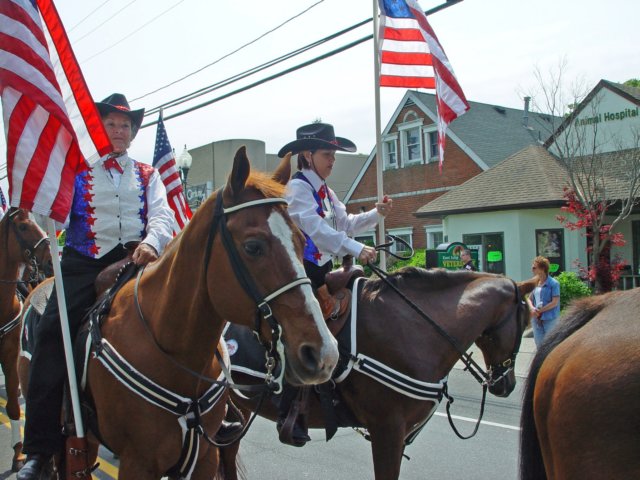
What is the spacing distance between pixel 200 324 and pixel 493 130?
89.8 feet

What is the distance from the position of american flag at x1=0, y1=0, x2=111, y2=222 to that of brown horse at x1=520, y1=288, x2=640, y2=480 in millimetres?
2638

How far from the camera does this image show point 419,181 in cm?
2709

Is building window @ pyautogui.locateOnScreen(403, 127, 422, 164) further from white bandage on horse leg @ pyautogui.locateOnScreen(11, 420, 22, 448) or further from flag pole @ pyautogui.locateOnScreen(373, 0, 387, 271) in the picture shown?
white bandage on horse leg @ pyautogui.locateOnScreen(11, 420, 22, 448)

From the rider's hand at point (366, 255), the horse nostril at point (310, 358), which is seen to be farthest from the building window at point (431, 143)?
the horse nostril at point (310, 358)

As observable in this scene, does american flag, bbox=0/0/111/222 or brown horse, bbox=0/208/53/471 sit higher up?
american flag, bbox=0/0/111/222

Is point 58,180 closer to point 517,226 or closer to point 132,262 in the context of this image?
point 132,262

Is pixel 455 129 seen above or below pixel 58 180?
above

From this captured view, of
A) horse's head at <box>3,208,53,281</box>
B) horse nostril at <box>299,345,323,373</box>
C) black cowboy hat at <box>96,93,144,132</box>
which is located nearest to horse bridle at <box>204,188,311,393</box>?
horse nostril at <box>299,345,323,373</box>

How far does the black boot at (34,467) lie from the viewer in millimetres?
3287

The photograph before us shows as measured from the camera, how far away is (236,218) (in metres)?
2.75

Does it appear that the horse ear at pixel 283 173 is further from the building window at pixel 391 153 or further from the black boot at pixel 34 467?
the building window at pixel 391 153

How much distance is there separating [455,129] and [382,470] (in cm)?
2395

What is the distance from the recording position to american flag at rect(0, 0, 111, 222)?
313cm

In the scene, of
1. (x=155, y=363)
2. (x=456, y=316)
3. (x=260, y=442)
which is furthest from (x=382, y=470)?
(x=260, y=442)
